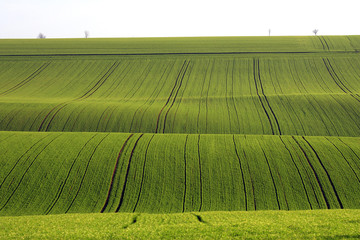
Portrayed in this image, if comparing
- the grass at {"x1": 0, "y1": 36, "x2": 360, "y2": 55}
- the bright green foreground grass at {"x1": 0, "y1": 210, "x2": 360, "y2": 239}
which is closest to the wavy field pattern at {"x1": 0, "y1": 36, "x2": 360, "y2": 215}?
the grass at {"x1": 0, "y1": 36, "x2": 360, "y2": 55}

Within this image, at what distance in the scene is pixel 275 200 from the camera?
74.2ft

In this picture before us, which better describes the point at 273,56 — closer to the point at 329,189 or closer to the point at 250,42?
the point at 250,42

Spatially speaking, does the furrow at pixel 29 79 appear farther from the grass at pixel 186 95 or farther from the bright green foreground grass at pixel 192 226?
the bright green foreground grass at pixel 192 226

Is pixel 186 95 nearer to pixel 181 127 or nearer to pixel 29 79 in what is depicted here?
pixel 181 127

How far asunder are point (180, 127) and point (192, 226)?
72.7ft

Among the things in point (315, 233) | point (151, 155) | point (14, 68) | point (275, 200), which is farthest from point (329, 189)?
point (14, 68)

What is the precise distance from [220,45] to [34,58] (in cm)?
4266

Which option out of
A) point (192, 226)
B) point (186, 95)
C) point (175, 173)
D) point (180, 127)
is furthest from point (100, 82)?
point (192, 226)

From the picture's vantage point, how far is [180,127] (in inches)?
1462

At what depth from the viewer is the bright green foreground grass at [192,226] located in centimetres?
1409

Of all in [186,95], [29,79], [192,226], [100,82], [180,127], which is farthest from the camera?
[29,79]

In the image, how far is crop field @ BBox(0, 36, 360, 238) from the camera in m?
23.2

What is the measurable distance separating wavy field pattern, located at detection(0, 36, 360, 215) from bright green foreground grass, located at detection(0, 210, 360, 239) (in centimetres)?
441

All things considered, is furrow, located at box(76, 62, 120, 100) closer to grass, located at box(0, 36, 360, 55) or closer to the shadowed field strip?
grass, located at box(0, 36, 360, 55)
